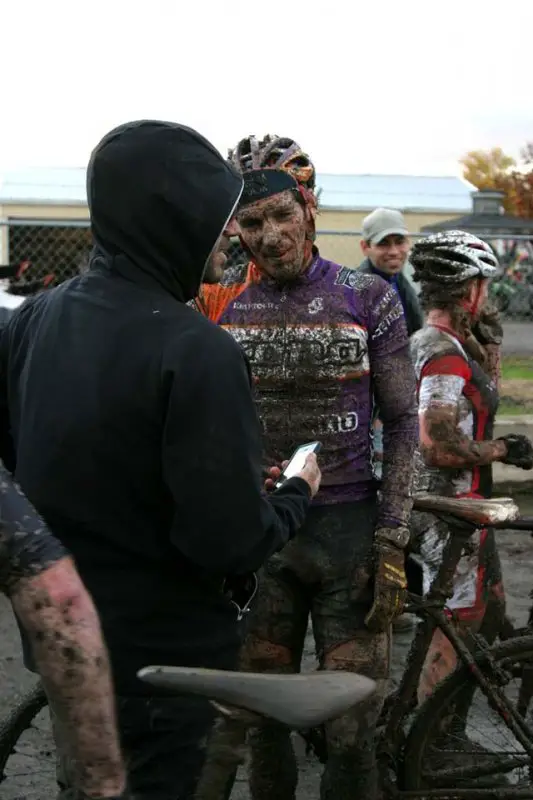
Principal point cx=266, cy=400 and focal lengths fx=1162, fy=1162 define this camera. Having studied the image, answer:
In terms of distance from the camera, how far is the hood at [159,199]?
2.18 m

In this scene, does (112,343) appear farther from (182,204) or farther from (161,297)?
(182,204)

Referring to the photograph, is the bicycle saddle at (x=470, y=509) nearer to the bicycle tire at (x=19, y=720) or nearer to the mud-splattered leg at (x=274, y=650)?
the mud-splattered leg at (x=274, y=650)

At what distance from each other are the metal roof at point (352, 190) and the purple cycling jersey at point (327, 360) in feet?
45.7

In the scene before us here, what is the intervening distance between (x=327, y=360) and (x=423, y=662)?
3.70 feet

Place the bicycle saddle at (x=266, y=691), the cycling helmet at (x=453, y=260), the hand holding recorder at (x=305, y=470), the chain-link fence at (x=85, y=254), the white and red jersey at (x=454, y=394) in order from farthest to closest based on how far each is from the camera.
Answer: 1. the chain-link fence at (x=85, y=254)
2. the cycling helmet at (x=453, y=260)
3. the white and red jersey at (x=454, y=394)
4. the hand holding recorder at (x=305, y=470)
5. the bicycle saddle at (x=266, y=691)

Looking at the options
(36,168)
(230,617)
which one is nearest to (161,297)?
(230,617)

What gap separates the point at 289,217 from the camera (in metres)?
3.36

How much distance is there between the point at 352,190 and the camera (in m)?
20.4

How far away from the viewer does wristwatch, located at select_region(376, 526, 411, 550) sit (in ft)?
10.9

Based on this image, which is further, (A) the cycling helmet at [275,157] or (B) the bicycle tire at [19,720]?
(B) the bicycle tire at [19,720]

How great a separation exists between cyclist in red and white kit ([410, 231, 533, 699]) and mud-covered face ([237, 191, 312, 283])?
810 mm

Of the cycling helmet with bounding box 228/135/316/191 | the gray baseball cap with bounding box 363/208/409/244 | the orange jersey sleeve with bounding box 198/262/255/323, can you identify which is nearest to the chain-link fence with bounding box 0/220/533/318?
the gray baseball cap with bounding box 363/208/409/244

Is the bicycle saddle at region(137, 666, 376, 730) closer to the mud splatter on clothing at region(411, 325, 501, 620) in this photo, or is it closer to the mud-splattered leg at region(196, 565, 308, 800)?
the mud-splattered leg at region(196, 565, 308, 800)

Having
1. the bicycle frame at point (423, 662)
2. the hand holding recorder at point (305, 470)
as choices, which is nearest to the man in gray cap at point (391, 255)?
the bicycle frame at point (423, 662)
